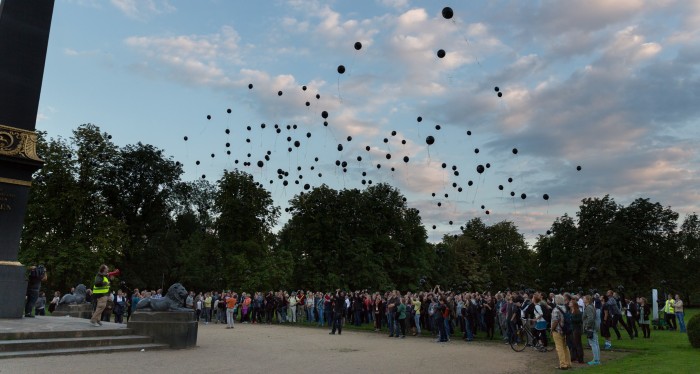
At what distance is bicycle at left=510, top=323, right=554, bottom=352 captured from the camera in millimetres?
16511

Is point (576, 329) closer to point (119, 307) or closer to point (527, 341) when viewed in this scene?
point (527, 341)

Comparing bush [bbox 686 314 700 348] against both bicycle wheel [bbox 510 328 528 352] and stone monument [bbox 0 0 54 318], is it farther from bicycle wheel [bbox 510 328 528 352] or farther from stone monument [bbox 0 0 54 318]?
stone monument [bbox 0 0 54 318]

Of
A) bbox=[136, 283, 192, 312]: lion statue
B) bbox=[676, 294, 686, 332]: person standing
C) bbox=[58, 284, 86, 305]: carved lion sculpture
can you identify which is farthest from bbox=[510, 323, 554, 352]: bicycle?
bbox=[58, 284, 86, 305]: carved lion sculpture

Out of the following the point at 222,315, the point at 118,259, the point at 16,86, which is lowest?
the point at 222,315

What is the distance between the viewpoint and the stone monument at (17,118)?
15.6 metres

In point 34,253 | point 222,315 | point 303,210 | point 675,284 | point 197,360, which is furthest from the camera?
point 675,284

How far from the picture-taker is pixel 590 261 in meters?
54.8

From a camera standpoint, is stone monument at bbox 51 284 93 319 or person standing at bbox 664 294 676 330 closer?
stone monument at bbox 51 284 93 319

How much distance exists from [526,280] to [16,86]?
236 feet

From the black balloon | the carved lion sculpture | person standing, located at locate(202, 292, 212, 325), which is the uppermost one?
the black balloon

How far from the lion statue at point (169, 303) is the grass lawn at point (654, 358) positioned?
11.3 m

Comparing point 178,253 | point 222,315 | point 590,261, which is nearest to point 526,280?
point 590,261

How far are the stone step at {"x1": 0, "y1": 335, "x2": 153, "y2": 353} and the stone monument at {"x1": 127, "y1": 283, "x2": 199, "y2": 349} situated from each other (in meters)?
0.35

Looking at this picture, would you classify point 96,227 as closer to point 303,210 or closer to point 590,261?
point 303,210
